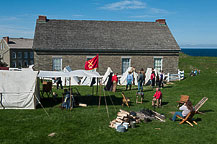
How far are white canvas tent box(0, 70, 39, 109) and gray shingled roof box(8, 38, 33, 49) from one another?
5301 cm

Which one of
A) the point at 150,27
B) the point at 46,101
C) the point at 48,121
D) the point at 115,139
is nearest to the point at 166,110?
the point at 115,139

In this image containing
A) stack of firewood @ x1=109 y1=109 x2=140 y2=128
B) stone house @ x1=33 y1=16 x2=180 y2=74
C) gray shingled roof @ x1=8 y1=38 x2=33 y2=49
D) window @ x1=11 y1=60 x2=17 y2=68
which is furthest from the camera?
gray shingled roof @ x1=8 y1=38 x2=33 y2=49

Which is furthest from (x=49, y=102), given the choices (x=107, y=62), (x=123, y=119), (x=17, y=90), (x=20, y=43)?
(x=20, y=43)

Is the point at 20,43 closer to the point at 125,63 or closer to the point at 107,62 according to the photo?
the point at 107,62

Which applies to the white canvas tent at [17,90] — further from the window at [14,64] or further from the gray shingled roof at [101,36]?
the window at [14,64]

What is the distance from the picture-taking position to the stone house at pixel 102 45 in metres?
25.7

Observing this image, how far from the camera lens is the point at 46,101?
51.0 ft

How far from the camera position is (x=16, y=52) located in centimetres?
6344

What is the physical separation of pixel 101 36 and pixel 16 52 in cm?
4231

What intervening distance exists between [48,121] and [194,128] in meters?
Result: 6.47

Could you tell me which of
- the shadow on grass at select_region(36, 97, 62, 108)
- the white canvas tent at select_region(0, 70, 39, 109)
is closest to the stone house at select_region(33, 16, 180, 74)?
the shadow on grass at select_region(36, 97, 62, 108)

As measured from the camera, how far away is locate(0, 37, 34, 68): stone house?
62.7 meters

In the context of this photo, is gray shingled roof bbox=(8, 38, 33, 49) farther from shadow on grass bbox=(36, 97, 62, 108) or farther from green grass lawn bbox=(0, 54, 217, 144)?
green grass lawn bbox=(0, 54, 217, 144)

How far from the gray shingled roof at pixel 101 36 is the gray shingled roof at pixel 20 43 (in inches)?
1541
